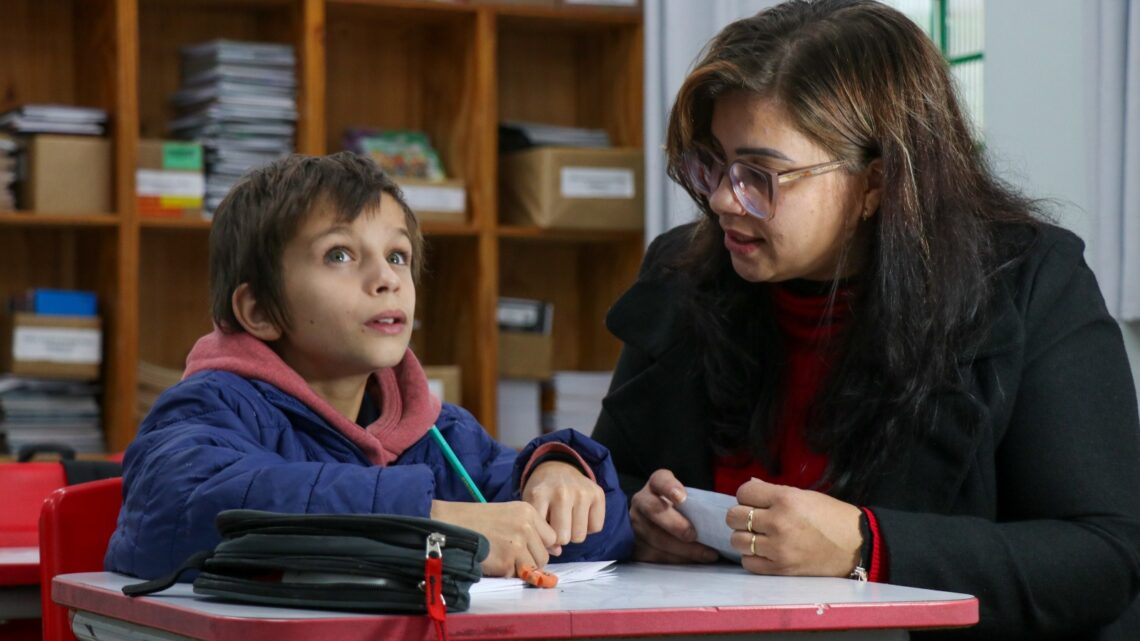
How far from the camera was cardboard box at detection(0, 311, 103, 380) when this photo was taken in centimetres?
371

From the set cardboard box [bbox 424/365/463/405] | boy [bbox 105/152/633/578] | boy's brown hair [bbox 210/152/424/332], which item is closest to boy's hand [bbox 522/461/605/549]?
boy [bbox 105/152/633/578]

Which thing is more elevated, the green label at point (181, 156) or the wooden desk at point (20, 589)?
the green label at point (181, 156)

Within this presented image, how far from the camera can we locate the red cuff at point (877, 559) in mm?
1449

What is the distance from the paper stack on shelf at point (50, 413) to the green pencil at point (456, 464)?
2335 millimetres

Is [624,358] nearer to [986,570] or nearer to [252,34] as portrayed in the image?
[986,570]

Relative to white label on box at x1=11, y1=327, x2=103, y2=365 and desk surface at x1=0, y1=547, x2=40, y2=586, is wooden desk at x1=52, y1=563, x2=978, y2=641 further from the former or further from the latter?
white label on box at x1=11, y1=327, x2=103, y2=365

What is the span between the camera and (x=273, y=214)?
1.67 metres

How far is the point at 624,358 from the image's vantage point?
2.02 metres

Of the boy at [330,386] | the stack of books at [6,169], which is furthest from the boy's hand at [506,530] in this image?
the stack of books at [6,169]

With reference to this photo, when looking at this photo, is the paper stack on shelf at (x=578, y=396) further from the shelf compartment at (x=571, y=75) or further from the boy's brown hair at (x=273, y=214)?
the boy's brown hair at (x=273, y=214)

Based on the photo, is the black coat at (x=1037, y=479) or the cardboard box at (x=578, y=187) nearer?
the black coat at (x=1037, y=479)

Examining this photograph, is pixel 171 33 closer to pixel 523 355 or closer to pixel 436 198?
pixel 436 198

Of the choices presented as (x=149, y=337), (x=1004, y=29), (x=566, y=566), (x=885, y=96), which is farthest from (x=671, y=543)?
(x=149, y=337)

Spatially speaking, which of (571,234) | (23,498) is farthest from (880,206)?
(571,234)
